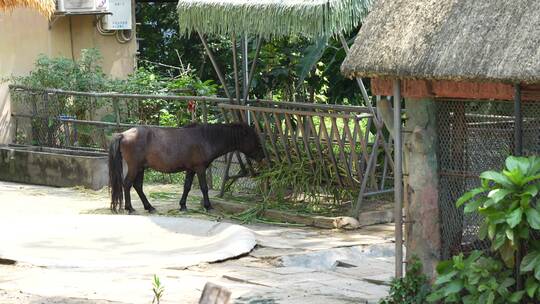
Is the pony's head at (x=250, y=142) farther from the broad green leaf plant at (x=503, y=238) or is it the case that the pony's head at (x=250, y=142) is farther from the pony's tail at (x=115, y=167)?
the broad green leaf plant at (x=503, y=238)

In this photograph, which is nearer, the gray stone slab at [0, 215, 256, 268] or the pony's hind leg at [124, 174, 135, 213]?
the gray stone slab at [0, 215, 256, 268]

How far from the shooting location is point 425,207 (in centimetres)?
876

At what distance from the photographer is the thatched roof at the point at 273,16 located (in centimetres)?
1196

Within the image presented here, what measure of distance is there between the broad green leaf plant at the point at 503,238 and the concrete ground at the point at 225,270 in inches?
57.0

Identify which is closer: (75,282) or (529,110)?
(529,110)

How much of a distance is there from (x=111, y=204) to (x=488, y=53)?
7.30m

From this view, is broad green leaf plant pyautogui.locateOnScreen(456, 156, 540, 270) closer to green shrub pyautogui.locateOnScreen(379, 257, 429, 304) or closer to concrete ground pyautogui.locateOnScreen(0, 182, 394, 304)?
green shrub pyautogui.locateOnScreen(379, 257, 429, 304)

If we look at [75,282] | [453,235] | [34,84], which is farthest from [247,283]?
[34,84]

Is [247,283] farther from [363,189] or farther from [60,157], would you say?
[60,157]

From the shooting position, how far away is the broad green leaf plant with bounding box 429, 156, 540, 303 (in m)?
7.48

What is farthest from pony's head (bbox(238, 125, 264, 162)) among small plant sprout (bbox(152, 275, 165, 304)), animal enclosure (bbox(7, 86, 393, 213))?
small plant sprout (bbox(152, 275, 165, 304))

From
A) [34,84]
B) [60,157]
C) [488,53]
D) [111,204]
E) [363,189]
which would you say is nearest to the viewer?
[488,53]

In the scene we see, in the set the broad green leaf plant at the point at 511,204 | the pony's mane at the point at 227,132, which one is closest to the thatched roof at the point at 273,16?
the pony's mane at the point at 227,132

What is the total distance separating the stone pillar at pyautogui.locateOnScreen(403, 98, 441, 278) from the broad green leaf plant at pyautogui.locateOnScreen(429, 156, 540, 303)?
0.70m
